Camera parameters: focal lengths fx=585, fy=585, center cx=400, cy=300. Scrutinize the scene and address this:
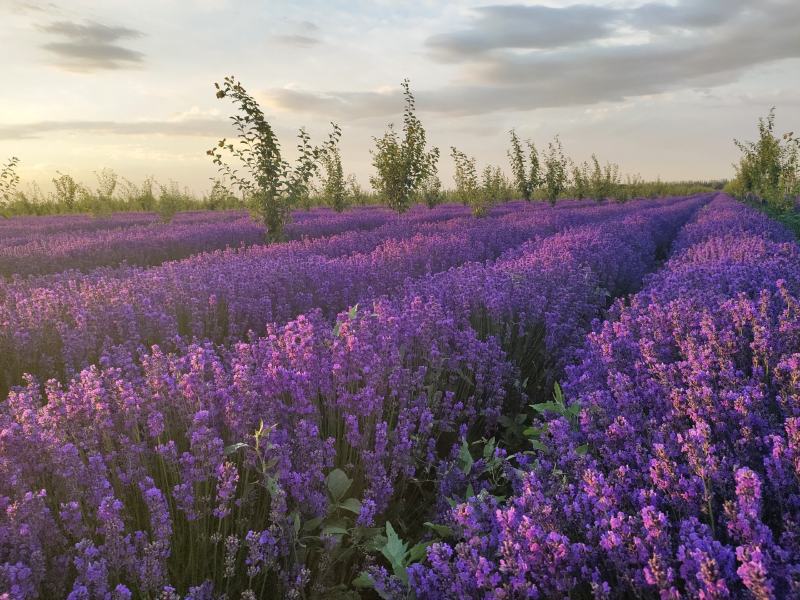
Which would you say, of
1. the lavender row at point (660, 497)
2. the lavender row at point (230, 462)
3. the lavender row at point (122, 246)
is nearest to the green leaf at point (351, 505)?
the lavender row at point (230, 462)

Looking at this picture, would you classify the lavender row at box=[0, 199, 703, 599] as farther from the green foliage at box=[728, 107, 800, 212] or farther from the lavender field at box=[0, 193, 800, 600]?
the green foliage at box=[728, 107, 800, 212]

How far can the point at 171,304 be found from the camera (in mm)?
4844

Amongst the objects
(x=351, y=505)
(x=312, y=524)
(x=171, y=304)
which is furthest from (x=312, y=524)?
(x=171, y=304)

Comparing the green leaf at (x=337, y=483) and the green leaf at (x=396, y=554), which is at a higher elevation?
the green leaf at (x=337, y=483)

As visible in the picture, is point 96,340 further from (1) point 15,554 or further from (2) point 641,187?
(2) point 641,187

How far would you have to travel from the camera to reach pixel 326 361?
2744mm

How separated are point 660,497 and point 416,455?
4.03 feet

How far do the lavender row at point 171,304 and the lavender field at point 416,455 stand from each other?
44mm

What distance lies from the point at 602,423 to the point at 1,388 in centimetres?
418

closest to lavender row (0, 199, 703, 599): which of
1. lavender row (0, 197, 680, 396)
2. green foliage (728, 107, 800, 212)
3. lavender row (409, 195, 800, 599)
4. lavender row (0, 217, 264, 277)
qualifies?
lavender row (409, 195, 800, 599)

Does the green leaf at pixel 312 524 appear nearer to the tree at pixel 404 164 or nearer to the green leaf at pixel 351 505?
the green leaf at pixel 351 505

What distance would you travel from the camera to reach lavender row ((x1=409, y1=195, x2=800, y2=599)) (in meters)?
1.33

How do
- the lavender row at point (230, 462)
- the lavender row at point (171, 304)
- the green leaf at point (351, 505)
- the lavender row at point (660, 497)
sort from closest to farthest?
the lavender row at point (660, 497) < the lavender row at point (230, 462) < the green leaf at point (351, 505) < the lavender row at point (171, 304)

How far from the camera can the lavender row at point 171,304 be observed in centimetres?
424
